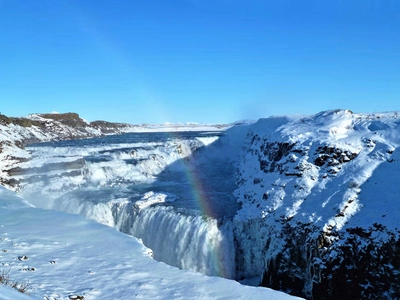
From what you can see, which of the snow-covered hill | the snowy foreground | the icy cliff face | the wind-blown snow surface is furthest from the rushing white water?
the snowy foreground

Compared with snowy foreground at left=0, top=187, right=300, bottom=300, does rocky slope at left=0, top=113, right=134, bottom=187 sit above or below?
above

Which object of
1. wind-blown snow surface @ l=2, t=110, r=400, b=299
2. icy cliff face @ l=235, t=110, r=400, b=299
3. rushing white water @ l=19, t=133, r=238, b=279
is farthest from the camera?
rushing white water @ l=19, t=133, r=238, b=279

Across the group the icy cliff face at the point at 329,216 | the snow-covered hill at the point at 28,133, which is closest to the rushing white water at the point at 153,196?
the icy cliff face at the point at 329,216

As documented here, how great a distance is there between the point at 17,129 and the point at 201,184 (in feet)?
110

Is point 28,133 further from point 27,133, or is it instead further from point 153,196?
point 153,196

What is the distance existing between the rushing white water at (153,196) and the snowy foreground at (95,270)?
7672 mm

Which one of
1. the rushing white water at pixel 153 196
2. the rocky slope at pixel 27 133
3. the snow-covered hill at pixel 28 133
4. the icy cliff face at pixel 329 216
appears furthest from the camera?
the snow-covered hill at pixel 28 133

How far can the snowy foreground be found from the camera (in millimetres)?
5438

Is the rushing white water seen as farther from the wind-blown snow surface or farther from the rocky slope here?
the rocky slope

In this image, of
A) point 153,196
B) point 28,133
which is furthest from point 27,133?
point 153,196

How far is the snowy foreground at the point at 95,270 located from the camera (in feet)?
17.8

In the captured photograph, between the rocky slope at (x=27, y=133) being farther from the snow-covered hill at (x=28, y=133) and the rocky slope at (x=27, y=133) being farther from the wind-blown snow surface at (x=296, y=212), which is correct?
the wind-blown snow surface at (x=296, y=212)

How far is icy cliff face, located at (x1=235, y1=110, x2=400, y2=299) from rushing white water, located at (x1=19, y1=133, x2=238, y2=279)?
159cm

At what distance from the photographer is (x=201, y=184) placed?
26500mm
